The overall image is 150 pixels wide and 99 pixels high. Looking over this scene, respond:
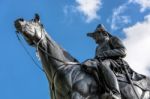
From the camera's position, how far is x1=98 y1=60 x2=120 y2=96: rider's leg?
52.0ft

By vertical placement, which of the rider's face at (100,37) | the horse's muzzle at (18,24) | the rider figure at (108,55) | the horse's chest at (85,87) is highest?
the horse's muzzle at (18,24)

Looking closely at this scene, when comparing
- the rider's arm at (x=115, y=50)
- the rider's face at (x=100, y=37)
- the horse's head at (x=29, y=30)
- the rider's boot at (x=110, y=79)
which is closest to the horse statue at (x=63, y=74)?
the horse's head at (x=29, y=30)

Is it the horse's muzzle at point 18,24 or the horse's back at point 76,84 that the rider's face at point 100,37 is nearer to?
the horse's back at point 76,84

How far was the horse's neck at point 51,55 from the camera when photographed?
1634cm

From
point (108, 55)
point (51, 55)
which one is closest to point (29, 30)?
point (51, 55)

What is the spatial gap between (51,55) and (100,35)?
2.12 m

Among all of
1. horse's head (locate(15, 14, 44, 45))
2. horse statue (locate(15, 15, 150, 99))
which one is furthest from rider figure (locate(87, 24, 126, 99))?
horse's head (locate(15, 14, 44, 45))

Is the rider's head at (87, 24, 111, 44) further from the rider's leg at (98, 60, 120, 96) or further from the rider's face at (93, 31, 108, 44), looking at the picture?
the rider's leg at (98, 60, 120, 96)

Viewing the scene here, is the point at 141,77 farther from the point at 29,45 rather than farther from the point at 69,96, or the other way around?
the point at 29,45

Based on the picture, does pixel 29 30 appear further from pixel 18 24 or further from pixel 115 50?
pixel 115 50

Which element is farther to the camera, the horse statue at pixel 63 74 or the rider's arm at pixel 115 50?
the rider's arm at pixel 115 50

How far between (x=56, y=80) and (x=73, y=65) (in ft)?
2.54

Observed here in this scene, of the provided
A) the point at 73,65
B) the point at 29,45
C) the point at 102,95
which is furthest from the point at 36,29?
the point at 102,95

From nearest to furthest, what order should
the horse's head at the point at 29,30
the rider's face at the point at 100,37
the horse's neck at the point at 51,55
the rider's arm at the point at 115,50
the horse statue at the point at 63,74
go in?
1. the horse statue at the point at 63,74
2. the horse's neck at the point at 51,55
3. the horse's head at the point at 29,30
4. the rider's arm at the point at 115,50
5. the rider's face at the point at 100,37
